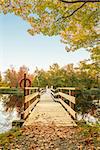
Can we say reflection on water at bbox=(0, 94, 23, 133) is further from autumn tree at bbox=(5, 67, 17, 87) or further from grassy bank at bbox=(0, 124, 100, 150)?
autumn tree at bbox=(5, 67, 17, 87)

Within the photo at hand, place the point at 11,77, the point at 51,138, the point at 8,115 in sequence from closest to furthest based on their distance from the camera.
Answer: the point at 51,138 < the point at 8,115 < the point at 11,77

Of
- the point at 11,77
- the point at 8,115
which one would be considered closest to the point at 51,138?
the point at 8,115

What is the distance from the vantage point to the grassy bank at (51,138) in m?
5.18

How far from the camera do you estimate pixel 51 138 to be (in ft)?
19.3

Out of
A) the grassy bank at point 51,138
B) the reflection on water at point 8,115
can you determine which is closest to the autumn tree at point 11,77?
the reflection on water at point 8,115

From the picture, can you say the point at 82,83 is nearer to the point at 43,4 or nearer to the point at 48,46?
the point at 48,46

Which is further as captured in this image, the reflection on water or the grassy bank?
the reflection on water

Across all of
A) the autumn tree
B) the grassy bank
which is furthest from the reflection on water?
the autumn tree

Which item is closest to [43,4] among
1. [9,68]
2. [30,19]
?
[30,19]

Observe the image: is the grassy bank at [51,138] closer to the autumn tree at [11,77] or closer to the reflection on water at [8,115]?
the reflection on water at [8,115]

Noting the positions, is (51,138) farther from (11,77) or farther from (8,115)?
(11,77)

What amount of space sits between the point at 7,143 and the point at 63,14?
3.70 metres

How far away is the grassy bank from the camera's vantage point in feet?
17.0

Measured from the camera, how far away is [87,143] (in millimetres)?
5367
